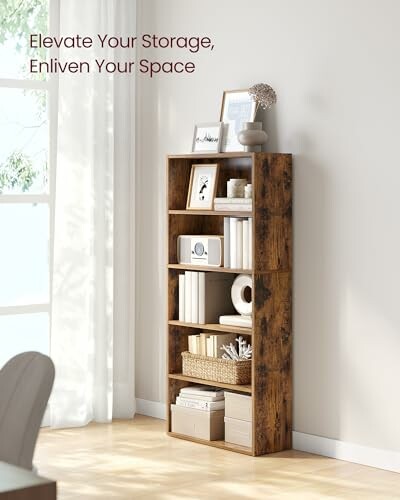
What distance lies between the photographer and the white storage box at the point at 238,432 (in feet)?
15.7

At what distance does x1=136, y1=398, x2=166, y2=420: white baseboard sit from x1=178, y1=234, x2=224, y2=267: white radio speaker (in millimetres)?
941

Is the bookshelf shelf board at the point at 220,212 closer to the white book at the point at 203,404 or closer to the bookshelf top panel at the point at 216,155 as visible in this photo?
the bookshelf top panel at the point at 216,155

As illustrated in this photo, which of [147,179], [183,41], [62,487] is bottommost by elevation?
[62,487]

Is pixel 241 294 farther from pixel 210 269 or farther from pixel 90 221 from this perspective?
pixel 90 221

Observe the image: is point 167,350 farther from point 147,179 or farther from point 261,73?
point 261,73

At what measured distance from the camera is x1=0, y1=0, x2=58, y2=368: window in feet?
17.6

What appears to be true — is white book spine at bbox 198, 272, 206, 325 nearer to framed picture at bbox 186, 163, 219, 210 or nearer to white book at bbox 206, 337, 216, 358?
white book at bbox 206, 337, 216, 358

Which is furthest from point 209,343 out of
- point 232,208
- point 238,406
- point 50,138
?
point 50,138

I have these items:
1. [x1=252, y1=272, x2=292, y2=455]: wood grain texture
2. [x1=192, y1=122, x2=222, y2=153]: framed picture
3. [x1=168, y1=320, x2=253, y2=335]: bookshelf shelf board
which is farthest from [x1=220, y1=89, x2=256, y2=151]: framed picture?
[x1=168, y1=320, x2=253, y2=335]: bookshelf shelf board

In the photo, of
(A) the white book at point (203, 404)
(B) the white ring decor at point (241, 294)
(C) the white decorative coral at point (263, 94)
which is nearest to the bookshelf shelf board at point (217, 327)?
(B) the white ring decor at point (241, 294)

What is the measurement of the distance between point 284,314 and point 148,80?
170cm

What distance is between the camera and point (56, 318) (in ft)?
17.8

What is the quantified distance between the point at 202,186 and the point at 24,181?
1.02 metres

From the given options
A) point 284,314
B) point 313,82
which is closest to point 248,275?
point 284,314
